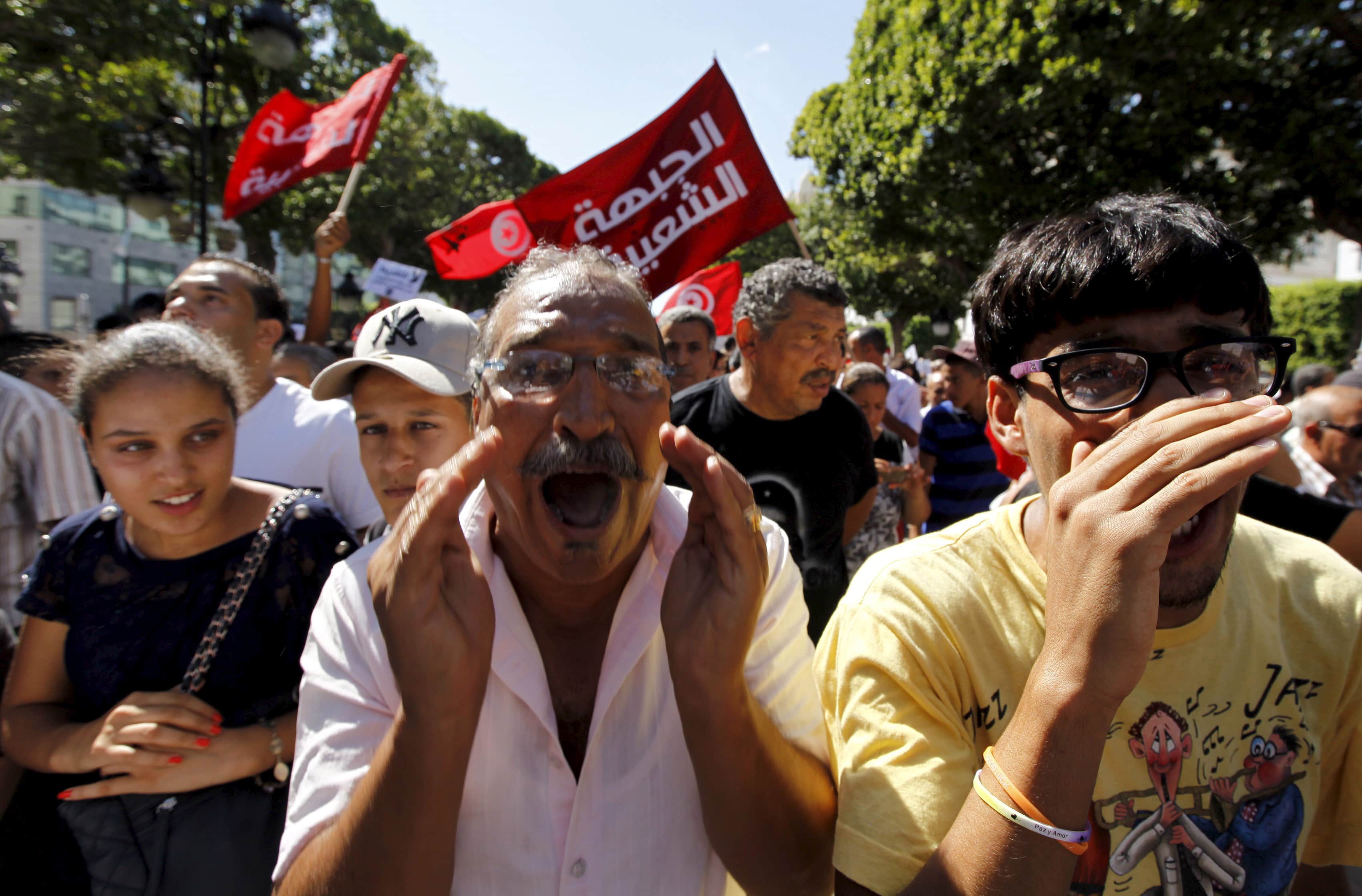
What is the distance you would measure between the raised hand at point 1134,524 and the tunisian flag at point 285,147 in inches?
266

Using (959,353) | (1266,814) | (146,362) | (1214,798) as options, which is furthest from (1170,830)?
(959,353)

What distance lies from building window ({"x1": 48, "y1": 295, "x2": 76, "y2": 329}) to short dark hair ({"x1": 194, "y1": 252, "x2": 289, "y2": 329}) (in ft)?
140

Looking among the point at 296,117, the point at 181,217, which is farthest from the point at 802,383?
the point at 181,217

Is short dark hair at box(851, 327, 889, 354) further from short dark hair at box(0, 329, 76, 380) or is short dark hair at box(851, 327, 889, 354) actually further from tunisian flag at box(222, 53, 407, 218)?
short dark hair at box(0, 329, 76, 380)

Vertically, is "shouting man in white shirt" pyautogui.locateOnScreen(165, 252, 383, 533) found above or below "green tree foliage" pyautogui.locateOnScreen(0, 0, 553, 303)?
below

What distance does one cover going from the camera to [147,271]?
4359 centimetres

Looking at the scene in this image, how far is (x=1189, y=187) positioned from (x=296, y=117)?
15042 millimetres

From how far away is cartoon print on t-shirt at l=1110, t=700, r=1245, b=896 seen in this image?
1.29 metres

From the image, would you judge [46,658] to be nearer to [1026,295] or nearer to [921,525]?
[1026,295]

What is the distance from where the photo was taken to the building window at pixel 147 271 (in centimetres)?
4242

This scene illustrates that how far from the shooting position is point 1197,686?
1.35 metres

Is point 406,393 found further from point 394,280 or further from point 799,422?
point 394,280

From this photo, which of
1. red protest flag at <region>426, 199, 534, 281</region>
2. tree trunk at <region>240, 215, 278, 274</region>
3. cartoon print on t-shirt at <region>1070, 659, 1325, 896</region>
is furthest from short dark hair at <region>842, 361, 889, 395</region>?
tree trunk at <region>240, 215, 278, 274</region>

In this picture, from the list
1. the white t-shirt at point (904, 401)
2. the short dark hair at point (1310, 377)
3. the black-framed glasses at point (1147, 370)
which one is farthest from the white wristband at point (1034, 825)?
the short dark hair at point (1310, 377)
